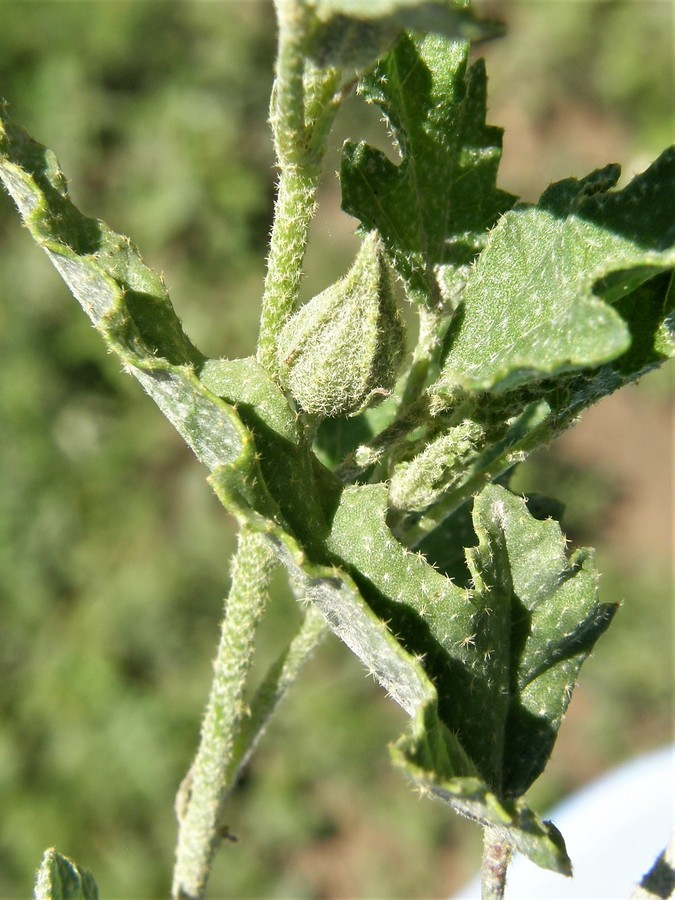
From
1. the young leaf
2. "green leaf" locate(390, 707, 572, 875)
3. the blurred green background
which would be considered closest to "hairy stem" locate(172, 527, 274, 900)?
"green leaf" locate(390, 707, 572, 875)

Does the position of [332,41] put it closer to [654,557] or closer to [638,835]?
[638,835]

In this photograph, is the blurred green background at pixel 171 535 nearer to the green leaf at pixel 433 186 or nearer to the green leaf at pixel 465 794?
the green leaf at pixel 433 186

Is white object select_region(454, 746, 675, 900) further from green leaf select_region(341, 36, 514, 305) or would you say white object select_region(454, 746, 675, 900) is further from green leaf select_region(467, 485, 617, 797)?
green leaf select_region(341, 36, 514, 305)

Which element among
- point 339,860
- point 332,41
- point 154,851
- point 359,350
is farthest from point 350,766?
point 332,41

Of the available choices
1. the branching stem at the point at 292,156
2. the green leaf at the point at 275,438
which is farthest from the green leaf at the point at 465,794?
the branching stem at the point at 292,156

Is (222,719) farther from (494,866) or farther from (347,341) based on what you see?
(347,341)

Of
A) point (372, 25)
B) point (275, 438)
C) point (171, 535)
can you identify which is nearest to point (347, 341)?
point (275, 438)
